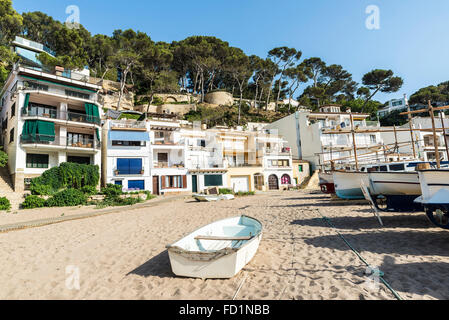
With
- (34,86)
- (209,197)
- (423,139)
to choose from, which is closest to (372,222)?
(209,197)

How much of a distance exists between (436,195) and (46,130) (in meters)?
28.5

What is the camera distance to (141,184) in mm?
26234

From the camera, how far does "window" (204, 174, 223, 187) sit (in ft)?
99.1

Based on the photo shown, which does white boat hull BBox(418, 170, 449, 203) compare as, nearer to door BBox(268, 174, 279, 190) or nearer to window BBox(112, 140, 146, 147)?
window BBox(112, 140, 146, 147)

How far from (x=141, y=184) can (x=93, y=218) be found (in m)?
11.5

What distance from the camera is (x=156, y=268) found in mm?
6301

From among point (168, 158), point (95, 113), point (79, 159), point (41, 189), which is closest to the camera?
point (41, 189)

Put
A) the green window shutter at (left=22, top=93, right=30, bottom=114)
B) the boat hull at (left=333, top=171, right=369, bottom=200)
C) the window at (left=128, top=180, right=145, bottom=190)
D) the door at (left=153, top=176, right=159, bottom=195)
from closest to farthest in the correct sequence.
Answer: the boat hull at (left=333, top=171, right=369, bottom=200) → the green window shutter at (left=22, top=93, right=30, bottom=114) → the window at (left=128, top=180, right=145, bottom=190) → the door at (left=153, top=176, right=159, bottom=195)

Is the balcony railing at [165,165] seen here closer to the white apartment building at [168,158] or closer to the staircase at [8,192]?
the white apartment building at [168,158]

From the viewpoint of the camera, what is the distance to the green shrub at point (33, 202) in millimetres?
17734

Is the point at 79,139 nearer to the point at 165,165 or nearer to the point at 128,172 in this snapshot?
the point at 128,172

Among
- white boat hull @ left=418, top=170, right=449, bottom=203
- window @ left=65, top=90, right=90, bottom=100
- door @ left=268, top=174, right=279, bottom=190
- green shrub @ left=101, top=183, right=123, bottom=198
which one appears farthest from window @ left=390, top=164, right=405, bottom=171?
window @ left=65, top=90, right=90, bottom=100

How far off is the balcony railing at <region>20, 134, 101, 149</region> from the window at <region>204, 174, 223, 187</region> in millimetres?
13394
